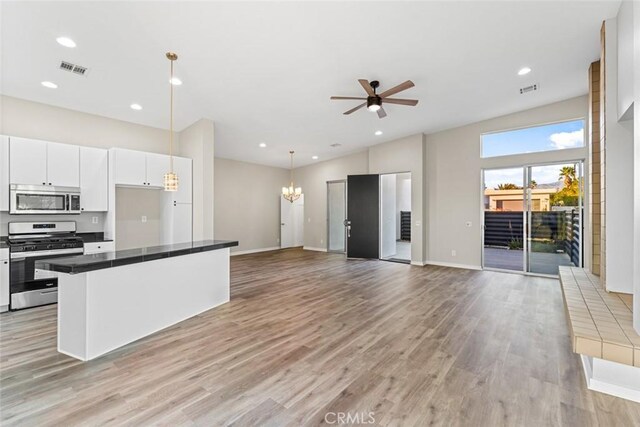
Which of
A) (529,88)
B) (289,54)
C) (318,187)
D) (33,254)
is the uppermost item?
(529,88)

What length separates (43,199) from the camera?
411 cm

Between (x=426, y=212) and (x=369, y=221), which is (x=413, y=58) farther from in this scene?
(x=369, y=221)

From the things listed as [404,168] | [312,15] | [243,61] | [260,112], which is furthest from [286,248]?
[312,15]

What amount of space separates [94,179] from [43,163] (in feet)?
2.04

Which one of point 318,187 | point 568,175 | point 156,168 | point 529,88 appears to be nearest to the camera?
point 529,88

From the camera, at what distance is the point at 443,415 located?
1.89 meters

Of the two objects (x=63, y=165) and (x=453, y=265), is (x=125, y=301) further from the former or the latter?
(x=453, y=265)

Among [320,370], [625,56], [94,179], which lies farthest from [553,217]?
[94,179]

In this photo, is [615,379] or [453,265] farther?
[453,265]

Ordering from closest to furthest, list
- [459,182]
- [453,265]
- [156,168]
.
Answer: [156,168] < [459,182] < [453,265]

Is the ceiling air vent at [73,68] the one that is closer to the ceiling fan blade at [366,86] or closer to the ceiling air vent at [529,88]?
the ceiling fan blade at [366,86]

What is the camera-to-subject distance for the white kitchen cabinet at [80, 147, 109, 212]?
4453mm

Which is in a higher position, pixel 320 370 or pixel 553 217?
pixel 553 217

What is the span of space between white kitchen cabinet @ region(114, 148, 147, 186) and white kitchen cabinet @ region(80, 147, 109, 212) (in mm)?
188
